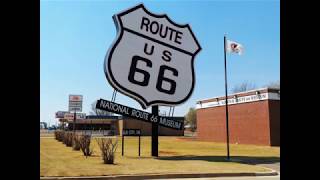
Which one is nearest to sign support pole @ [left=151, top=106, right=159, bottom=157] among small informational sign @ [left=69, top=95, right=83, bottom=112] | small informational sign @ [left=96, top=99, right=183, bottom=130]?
small informational sign @ [left=96, top=99, right=183, bottom=130]

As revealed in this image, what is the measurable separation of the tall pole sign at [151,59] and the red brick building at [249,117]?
61.2ft

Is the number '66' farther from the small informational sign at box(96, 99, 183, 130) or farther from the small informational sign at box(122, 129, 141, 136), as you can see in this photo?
the small informational sign at box(122, 129, 141, 136)

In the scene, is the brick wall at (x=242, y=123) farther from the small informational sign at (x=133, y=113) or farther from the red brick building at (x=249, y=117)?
the small informational sign at (x=133, y=113)

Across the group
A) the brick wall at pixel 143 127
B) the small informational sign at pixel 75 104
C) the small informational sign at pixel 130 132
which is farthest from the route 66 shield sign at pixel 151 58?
the brick wall at pixel 143 127

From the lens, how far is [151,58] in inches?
1035

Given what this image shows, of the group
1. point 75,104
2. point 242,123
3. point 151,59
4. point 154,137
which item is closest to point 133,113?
point 154,137

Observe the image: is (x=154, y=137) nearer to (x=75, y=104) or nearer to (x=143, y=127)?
(x=75, y=104)

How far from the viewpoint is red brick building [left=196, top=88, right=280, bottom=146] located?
145ft

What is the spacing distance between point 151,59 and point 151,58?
0.06 meters
